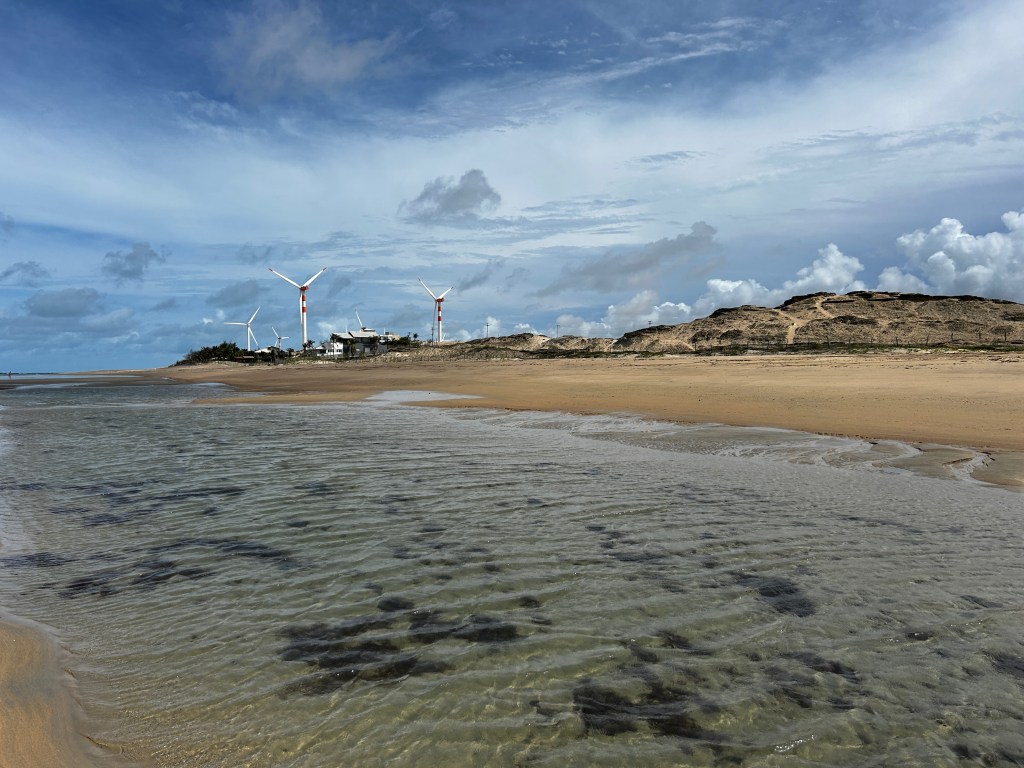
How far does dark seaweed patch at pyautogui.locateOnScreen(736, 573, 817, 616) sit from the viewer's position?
5180mm

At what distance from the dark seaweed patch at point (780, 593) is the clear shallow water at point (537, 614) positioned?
0.09ft

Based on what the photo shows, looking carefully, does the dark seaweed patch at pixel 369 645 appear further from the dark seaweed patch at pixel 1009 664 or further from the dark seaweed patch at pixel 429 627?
the dark seaweed patch at pixel 1009 664

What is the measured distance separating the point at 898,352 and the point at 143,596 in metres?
53.8

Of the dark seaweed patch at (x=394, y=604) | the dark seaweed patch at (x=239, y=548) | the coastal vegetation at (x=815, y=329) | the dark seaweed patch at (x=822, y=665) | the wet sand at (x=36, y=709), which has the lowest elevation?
the dark seaweed patch at (x=822, y=665)

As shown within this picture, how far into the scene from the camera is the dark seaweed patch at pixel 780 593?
17.0 feet

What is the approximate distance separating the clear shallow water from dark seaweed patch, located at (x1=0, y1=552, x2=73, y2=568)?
0.19 feet

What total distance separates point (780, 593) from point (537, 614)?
2207 mm

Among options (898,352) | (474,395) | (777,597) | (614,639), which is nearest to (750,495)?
(777,597)

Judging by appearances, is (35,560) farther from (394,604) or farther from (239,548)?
(394,604)

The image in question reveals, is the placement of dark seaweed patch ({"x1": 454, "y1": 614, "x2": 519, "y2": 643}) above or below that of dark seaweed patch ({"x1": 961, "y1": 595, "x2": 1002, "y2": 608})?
above

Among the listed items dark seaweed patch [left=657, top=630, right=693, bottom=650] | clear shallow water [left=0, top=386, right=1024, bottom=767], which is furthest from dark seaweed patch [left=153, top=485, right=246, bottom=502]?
dark seaweed patch [left=657, top=630, right=693, bottom=650]

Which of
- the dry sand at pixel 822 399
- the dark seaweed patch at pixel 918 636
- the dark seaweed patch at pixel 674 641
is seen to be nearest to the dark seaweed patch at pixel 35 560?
the dark seaweed patch at pixel 674 641

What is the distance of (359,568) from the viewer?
632 centimetres

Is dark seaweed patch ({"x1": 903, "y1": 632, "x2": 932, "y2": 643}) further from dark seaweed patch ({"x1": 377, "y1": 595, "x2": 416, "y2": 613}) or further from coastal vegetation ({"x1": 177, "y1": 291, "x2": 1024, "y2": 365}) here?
coastal vegetation ({"x1": 177, "y1": 291, "x2": 1024, "y2": 365})
